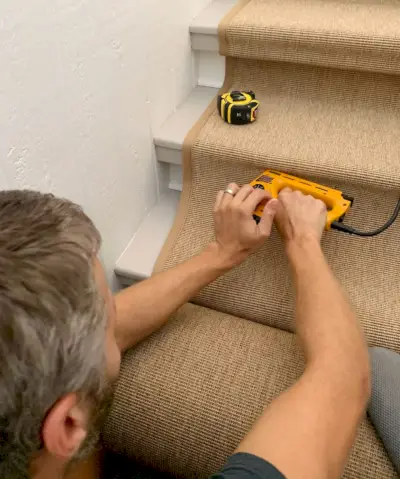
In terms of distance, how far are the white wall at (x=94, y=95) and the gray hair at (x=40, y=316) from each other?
0.25 m

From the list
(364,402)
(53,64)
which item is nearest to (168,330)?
(364,402)

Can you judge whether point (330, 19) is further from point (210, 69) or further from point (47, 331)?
point (47, 331)

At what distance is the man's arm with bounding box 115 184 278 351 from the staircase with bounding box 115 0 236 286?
0.17 m

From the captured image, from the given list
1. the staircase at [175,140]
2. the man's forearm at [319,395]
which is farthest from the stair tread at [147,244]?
the man's forearm at [319,395]

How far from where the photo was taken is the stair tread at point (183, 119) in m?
1.11

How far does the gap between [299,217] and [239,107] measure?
34cm

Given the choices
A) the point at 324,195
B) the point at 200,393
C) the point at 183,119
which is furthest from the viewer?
the point at 183,119

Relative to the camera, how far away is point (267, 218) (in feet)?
2.88

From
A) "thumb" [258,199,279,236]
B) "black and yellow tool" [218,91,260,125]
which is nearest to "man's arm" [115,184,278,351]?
"thumb" [258,199,279,236]

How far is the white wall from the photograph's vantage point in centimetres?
66

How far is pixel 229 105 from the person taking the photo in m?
1.07

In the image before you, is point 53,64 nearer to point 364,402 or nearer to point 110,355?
point 110,355

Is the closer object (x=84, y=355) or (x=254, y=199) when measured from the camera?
(x=84, y=355)

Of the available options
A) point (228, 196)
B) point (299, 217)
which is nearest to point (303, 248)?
point (299, 217)
